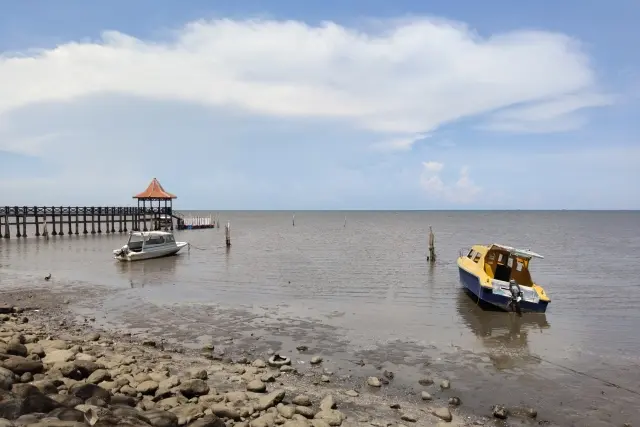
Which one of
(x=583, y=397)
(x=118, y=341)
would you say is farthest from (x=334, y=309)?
(x=583, y=397)

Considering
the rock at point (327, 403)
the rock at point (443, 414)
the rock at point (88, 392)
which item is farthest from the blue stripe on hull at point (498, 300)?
the rock at point (88, 392)

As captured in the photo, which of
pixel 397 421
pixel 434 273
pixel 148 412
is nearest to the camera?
pixel 148 412

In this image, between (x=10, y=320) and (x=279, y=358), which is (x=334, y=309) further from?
(x=10, y=320)

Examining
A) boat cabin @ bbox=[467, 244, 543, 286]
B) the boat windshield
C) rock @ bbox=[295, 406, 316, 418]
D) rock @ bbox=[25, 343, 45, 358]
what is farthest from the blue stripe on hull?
rock @ bbox=[25, 343, 45, 358]

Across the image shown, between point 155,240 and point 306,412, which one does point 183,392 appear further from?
point 155,240

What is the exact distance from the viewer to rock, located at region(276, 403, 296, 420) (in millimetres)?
8164

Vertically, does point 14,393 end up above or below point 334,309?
above

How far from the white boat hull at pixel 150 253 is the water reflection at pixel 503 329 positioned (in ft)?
71.3

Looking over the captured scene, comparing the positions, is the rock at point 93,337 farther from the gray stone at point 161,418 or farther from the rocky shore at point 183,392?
the gray stone at point 161,418

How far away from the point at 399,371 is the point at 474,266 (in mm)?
11518

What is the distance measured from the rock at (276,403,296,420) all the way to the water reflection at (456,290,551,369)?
20.0 feet

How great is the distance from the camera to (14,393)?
679cm

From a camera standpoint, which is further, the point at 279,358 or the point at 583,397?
the point at 279,358

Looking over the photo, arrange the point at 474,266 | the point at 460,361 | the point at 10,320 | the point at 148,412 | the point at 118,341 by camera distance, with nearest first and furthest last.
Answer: the point at 148,412, the point at 460,361, the point at 118,341, the point at 10,320, the point at 474,266
